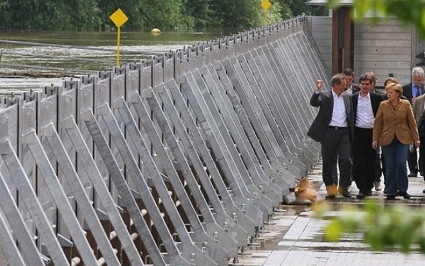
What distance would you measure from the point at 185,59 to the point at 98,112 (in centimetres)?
387

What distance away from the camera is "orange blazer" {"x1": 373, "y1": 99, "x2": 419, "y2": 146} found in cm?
1612

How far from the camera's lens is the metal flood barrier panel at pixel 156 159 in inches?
294

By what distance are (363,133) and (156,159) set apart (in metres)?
4.32

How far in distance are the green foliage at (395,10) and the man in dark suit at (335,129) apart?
549 inches

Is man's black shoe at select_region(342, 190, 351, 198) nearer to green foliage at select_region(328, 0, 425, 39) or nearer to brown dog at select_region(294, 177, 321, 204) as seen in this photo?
brown dog at select_region(294, 177, 321, 204)

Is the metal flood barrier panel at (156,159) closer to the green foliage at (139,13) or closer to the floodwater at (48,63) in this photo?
the floodwater at (48,63)

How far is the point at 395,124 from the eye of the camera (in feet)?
53.3

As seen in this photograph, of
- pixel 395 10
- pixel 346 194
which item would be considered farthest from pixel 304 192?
pixel 395 10

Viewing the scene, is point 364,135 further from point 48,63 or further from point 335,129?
point 48,63

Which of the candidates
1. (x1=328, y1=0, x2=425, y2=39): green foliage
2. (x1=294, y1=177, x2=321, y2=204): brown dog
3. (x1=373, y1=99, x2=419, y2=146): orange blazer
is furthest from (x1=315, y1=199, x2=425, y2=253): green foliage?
(x1=373, y1=99, x2=419, y2=146): orange blazer

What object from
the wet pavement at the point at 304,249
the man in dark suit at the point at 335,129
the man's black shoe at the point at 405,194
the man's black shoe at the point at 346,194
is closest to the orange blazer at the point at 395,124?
the man in dark suit at the point at 335,129

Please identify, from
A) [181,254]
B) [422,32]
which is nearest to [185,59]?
[181,254]

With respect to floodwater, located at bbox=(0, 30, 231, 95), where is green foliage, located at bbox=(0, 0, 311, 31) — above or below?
below

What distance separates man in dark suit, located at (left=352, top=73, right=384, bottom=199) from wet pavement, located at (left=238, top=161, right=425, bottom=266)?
4.34 feet
